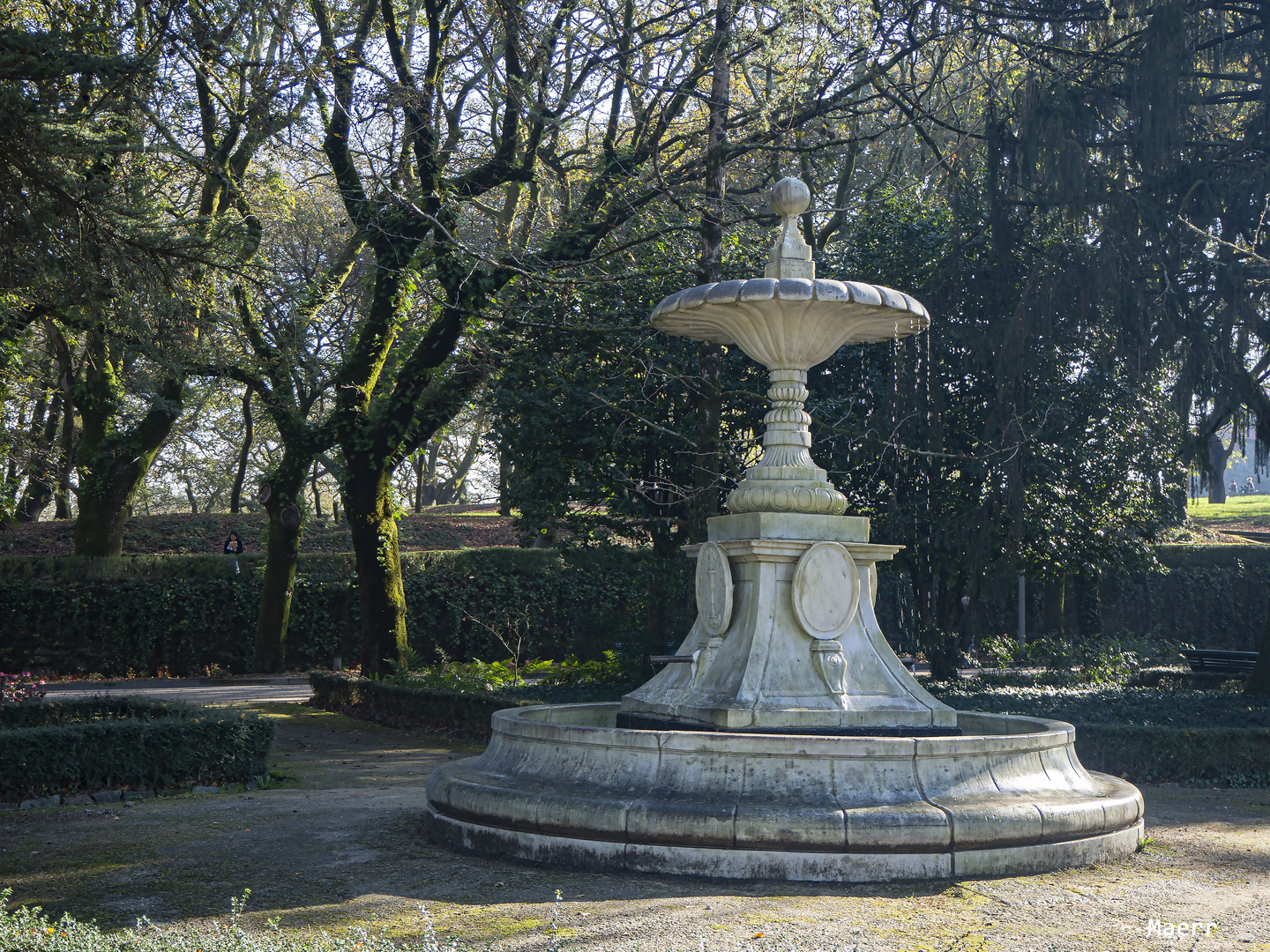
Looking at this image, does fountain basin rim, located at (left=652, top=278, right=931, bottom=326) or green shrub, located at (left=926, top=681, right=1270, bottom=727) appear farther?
green shrub, located at (left=926, top=681, right=1270, bottom=727)

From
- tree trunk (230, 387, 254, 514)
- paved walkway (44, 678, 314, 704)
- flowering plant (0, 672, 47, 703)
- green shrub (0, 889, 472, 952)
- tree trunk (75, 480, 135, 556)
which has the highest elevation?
tree trunk (230, 387, 254, 514)

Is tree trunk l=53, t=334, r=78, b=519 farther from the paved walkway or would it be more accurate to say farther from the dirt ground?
the dirt ground

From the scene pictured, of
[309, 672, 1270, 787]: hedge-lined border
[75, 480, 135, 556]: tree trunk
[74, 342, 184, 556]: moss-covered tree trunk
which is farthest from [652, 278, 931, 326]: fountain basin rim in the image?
[75, 480, 135, 556]: tree trunk

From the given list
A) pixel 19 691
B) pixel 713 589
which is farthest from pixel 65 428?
pixel 713 589

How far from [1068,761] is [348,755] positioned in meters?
7.14

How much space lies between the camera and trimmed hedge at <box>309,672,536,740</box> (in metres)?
12.2

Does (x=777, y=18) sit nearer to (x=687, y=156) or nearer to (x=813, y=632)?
(x=687, y=156)

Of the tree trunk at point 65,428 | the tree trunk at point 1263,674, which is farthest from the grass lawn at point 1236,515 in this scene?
the tree trunk at point 65,428

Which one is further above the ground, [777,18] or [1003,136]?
[777,18]

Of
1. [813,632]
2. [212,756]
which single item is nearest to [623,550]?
[212,756]

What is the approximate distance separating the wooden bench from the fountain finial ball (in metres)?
12.7

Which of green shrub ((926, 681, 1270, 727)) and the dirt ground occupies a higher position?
the dirt ground

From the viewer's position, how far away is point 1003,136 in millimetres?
12586

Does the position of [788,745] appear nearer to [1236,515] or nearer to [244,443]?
[244,443]
